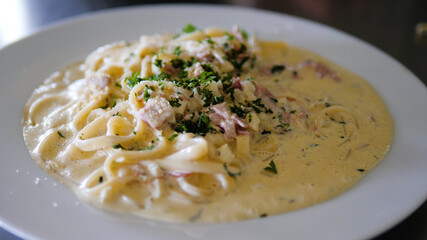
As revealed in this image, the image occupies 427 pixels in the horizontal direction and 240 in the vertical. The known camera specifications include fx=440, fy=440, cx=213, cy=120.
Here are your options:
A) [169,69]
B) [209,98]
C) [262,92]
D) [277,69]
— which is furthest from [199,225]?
[277,69]

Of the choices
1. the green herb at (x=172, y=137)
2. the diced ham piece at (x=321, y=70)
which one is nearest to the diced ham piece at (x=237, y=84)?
the green herb at (x=172, y=137)

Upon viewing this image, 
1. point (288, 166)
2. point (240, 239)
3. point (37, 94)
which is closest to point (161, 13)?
point (37, 94)

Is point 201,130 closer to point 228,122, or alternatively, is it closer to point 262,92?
point 228,122

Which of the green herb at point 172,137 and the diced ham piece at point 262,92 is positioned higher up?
the diced ham piece at point 262,92

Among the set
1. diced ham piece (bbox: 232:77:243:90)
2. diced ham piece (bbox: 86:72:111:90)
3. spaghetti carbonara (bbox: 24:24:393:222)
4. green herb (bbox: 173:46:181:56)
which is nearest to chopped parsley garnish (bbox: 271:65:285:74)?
spaghetti carbonara (bbox: 24:24:393:222)

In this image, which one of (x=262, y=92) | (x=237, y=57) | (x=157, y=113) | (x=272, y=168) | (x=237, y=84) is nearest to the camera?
(x=272, y=168)

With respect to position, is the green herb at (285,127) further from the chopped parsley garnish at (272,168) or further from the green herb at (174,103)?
the green herb at (174,103)

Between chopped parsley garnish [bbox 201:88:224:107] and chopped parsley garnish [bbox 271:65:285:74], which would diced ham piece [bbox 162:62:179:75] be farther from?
chopped parsley garnish [bbox 271:65:285:74]
